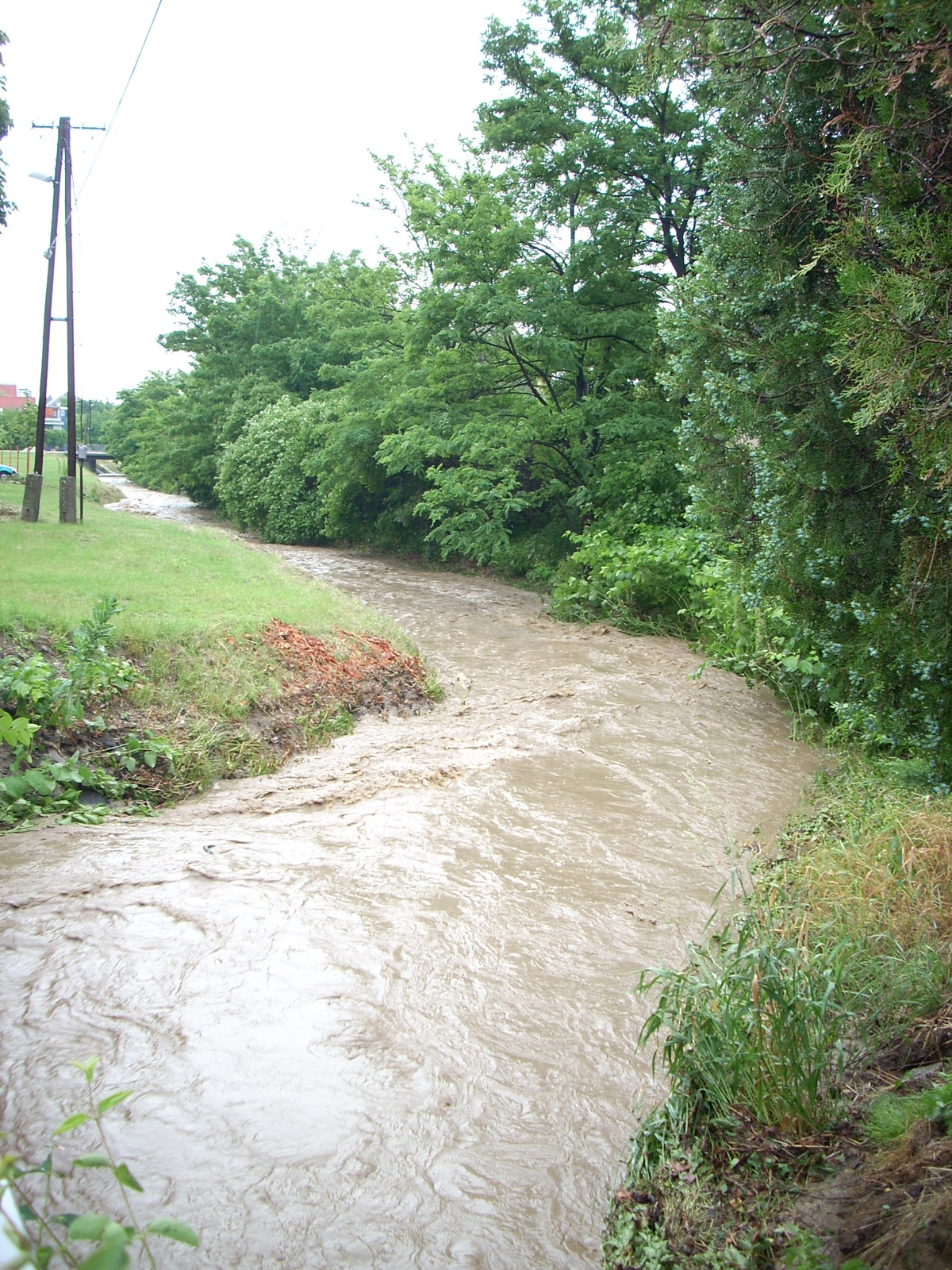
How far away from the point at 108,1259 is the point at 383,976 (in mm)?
3423

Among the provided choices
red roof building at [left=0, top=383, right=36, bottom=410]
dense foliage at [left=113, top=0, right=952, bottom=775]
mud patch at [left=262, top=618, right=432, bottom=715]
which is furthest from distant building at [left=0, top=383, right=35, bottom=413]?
mud patch at [left=262, top=618, right=432, bottom=715]

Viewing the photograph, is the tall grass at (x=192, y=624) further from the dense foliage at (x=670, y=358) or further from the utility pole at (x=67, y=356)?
the dense foliage at (x=670, y=358)

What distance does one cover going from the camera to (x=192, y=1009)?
412 cm

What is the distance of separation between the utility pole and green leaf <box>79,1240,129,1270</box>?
671 inches

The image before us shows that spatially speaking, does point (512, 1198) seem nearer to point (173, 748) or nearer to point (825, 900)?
point (825, 900)

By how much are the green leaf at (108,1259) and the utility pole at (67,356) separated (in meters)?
17.0

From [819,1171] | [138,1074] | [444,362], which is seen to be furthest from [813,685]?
[444,362]

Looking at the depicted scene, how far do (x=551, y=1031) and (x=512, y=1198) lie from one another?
96 cm

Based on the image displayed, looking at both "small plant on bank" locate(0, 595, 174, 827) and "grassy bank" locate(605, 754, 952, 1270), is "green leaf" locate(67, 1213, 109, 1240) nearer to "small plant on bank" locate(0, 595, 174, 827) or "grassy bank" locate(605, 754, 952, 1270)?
"grassy bank" locate(605, 754, 952, 1270)

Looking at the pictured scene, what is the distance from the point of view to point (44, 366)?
61.0 ft

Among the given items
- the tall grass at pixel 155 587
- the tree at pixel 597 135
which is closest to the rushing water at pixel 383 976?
the tall grass at pixel 155 587

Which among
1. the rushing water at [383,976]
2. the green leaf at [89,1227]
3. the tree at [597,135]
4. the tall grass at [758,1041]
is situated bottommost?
the rushing water at [383,976]

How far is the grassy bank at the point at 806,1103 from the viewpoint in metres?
2.55

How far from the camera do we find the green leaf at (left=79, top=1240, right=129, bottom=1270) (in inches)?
43.9
